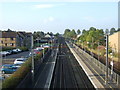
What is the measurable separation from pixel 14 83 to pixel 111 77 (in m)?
9.91

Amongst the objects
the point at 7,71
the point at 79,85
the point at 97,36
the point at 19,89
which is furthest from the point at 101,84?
the point at 97,36

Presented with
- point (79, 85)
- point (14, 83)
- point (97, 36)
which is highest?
point (97, 36)

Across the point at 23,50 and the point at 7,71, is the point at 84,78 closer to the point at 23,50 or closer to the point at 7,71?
the point at 7,71

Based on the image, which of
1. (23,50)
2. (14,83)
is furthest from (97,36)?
(14,83)

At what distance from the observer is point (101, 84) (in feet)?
61.5

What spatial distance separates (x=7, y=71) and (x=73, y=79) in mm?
6744

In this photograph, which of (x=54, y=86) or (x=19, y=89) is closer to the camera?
(x=19, y=89)

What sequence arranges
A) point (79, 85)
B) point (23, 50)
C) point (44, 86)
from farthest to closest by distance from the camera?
1. point (23, 50)
2. point (79, 85)
3. point (44, 86)

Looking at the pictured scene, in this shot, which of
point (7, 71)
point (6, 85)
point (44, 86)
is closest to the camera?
point (6, 85)

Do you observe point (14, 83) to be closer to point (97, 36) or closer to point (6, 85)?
point (6, 85)

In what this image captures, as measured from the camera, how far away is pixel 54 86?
1861cm

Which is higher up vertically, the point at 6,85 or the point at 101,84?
the point at 6,85

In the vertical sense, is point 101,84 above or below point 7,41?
below

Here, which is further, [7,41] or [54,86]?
[7,41]
